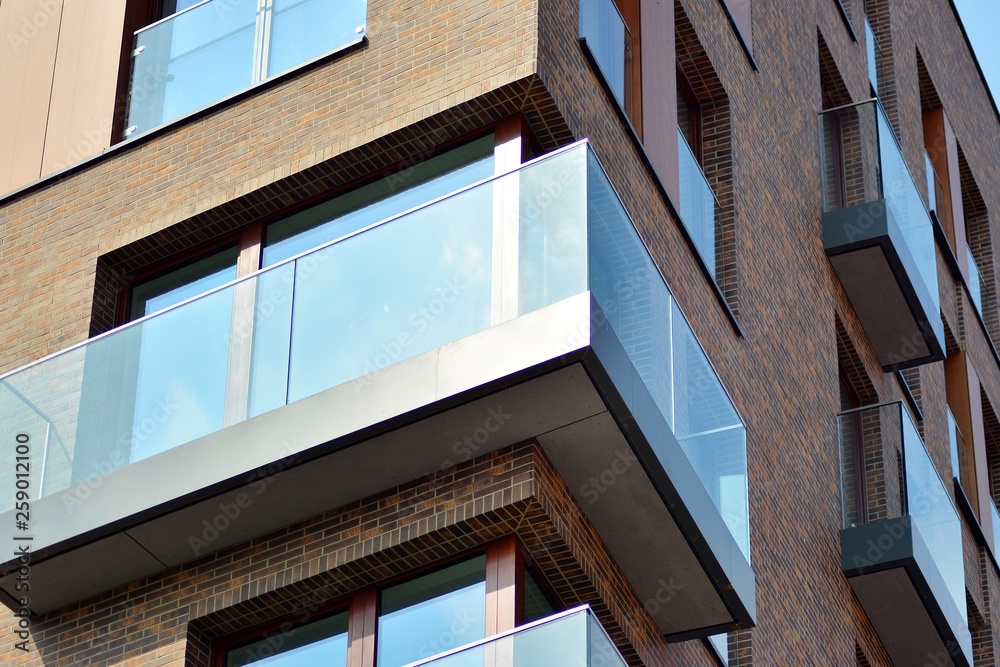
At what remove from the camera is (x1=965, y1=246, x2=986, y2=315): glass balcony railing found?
28062mm

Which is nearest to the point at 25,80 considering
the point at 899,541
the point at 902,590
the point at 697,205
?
the point at 697,205

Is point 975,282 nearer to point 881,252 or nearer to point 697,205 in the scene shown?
point 881,252

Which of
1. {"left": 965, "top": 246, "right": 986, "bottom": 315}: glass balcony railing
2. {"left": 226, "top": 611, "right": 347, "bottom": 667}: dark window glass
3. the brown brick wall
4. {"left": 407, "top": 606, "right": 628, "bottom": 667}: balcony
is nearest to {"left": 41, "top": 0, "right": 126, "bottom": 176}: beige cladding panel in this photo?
the brown brick wall

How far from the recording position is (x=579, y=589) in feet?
42.9

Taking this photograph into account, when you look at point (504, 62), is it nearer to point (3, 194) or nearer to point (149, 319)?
point (149, 319)

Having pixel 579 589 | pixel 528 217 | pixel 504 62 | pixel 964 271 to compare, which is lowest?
pixel 579 589

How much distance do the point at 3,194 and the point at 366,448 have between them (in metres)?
5.10

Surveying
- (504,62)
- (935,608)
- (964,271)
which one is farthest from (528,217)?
(964,271)

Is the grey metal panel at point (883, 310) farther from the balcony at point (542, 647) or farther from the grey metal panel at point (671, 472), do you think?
the balcony at point (542, 647)

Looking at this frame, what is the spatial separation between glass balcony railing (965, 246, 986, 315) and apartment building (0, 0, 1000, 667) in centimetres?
975

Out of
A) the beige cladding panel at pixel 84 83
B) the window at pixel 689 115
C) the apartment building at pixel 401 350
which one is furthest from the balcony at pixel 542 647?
the window at pixel 689 115

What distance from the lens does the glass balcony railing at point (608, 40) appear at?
1492 centimetres

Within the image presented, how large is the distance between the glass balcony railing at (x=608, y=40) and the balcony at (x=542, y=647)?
4906 millimetres

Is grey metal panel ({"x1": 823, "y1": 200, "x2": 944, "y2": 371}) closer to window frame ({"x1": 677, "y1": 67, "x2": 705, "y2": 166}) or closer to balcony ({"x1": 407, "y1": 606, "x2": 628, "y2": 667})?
window frame ({"x1": 677, "y1": 67, "x2": 705, "y2": 166})
